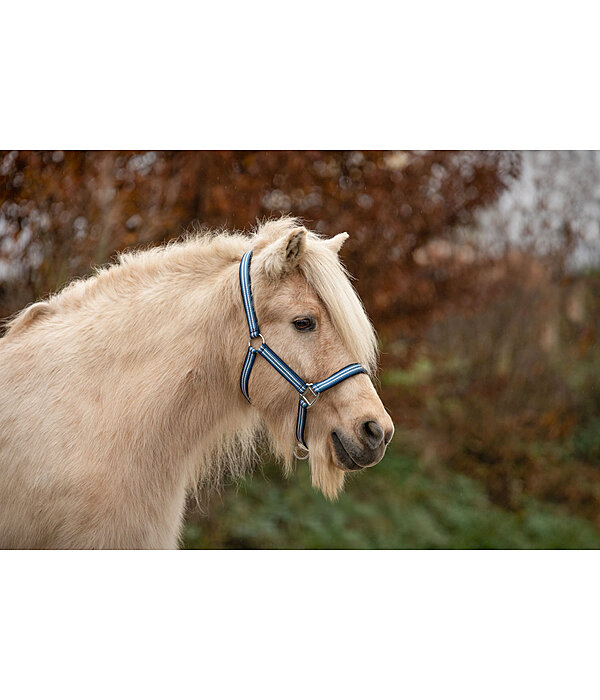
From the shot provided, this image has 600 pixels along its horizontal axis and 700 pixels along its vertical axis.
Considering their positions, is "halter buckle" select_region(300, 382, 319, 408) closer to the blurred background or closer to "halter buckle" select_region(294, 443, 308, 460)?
"halter buckle" select_region(294, 443, 308, 460)

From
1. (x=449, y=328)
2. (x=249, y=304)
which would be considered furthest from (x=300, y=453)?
(x=449, y=328)

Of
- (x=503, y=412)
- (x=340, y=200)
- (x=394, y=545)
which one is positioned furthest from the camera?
(x=503, y=412)

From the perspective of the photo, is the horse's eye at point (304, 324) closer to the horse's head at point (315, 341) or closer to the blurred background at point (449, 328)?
the horse's head at point (315, 341)

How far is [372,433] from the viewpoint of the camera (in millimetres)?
1915

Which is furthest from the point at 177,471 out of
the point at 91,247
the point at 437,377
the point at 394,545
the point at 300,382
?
the point at 437,377

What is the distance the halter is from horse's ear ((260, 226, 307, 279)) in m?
0.09

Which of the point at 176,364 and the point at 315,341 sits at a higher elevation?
the point at 315,341

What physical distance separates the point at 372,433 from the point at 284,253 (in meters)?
0.67

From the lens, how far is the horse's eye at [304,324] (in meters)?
2.01

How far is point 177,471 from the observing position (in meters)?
2.11

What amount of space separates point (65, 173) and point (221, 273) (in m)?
1.47

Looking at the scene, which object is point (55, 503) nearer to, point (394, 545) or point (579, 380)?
point (394, 545)

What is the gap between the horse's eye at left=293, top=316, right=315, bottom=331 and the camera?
201 centimetres

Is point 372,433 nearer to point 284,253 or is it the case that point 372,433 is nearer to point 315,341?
point 315,341
